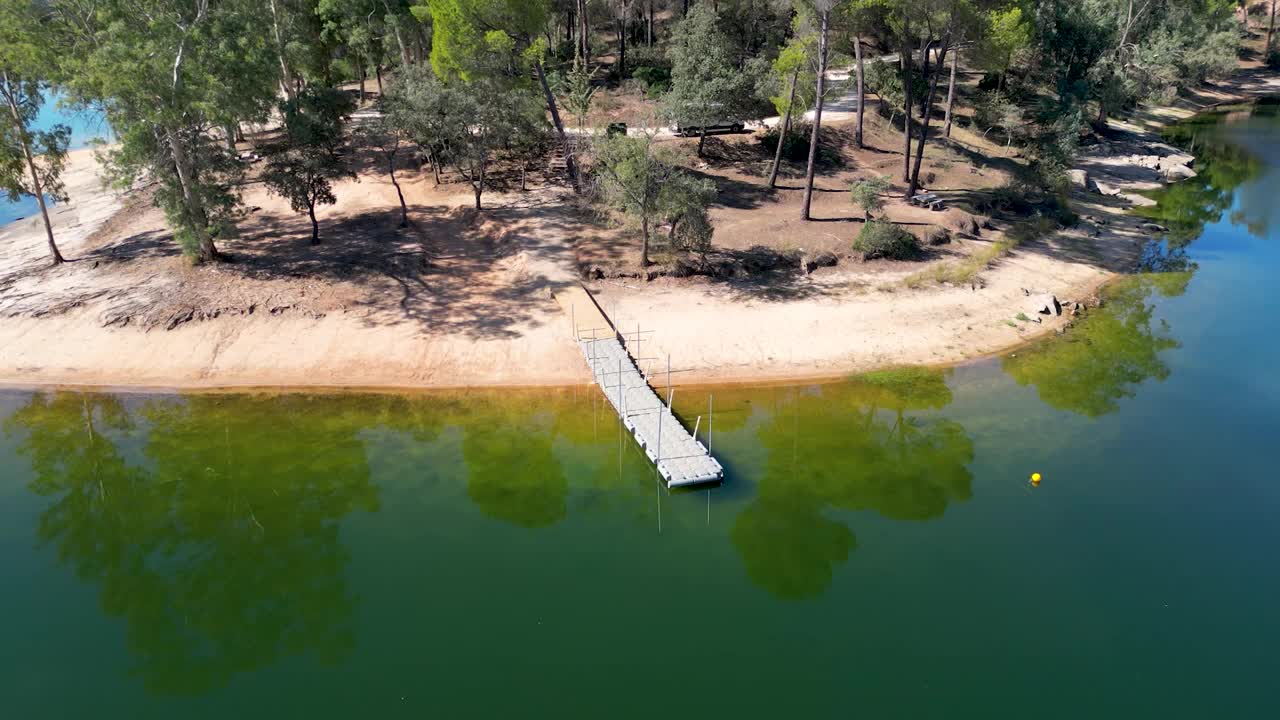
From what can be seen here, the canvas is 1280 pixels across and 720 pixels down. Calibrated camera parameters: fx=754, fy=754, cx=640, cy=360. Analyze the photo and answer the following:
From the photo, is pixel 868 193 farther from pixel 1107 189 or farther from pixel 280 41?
pixel 280 41

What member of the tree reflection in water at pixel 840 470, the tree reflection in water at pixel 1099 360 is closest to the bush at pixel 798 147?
the tree reflection in water at pixel 1099 360

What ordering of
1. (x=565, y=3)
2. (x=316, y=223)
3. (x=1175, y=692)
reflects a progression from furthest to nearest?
(x=565, y=3), (x=316, y=223), (x=1175, y=692)

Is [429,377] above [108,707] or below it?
above

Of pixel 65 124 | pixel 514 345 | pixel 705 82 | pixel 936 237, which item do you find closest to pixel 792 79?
pixel 705 82

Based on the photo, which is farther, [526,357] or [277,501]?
[526,357]

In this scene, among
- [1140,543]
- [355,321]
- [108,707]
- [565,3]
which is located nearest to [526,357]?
[355,321]

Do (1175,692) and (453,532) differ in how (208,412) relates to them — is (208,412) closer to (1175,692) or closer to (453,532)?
(453,532)

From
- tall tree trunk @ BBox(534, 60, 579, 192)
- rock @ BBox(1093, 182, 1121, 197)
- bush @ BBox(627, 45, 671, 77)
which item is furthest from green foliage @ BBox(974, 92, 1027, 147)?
tall tree trunk @ BBox(534, 60, 579, 192)
